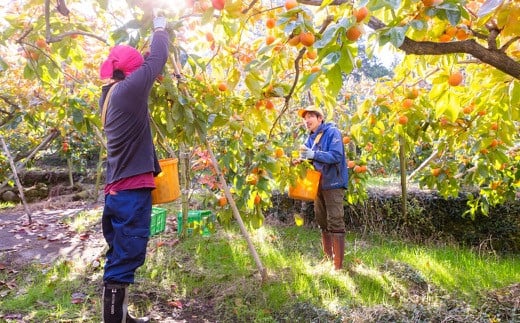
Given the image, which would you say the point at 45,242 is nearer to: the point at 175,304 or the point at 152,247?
the point at 152,247

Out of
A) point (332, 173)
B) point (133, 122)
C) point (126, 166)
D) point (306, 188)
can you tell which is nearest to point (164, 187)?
point (126, 166)

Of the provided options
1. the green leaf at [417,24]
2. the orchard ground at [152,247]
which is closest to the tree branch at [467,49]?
the green leaf at [417,24]

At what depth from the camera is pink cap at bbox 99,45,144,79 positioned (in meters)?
2.22

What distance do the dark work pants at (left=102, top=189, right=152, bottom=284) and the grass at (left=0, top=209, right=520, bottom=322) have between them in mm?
715

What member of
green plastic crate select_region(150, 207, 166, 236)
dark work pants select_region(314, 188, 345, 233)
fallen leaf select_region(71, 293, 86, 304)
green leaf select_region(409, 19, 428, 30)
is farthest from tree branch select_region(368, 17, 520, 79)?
green plastic crate select_region(150, 207, 166, 236)

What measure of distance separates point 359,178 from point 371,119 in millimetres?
1366

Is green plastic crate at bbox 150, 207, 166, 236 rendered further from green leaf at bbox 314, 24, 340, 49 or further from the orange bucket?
green leaf at bbox 314, 24, 340, 49

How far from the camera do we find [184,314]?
2842 mm

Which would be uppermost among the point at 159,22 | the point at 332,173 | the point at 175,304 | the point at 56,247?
the point at 159,22

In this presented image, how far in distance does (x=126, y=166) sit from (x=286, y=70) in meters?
1.50

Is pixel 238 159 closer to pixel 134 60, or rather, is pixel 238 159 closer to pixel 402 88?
pixel 134 60

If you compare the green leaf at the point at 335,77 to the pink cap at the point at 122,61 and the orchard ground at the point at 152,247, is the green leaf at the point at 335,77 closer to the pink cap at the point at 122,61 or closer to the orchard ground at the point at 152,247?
the pink cap at the point at 122,61

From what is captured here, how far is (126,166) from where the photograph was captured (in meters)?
2.27

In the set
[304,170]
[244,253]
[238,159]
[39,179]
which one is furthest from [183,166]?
[39,179]
